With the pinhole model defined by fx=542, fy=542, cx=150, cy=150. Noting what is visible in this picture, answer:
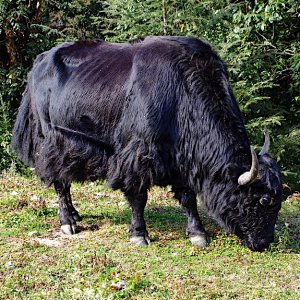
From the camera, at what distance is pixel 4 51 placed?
11898 millimetres

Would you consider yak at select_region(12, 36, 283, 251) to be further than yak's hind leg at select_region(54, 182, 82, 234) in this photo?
No

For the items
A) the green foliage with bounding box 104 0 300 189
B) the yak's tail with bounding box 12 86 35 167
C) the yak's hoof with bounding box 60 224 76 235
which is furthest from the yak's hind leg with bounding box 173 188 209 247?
the green foliage with bounding box 104 0 300 189

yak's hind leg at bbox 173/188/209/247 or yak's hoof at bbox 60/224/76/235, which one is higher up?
yak's hind leg at bbox 173/188/209/247

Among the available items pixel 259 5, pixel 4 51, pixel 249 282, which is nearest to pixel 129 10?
pixel 259 5

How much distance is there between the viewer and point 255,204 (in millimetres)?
4922

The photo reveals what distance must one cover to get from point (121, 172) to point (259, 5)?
486cm

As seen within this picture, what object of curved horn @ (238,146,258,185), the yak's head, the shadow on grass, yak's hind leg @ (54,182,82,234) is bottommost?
the shadow on grass

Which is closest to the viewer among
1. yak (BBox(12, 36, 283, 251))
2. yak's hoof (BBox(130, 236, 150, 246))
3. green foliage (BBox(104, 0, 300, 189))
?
yak (BBox(12, 36, 283, 251))

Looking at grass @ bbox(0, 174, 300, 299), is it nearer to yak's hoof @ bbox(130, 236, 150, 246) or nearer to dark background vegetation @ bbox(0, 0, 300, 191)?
yak's hoof @ bbox(130, 236, 150, 246)

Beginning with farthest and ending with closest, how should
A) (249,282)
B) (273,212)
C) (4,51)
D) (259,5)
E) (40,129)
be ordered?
(4,51) < (259,5) < (40,129) < (273,212) < (249,282)

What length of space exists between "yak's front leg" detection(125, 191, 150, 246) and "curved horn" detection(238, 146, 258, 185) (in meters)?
1.07

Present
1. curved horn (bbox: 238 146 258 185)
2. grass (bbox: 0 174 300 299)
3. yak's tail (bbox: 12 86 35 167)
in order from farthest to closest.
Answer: yak's tail (bbox: 12 86 35 167) → curved horn (bbox: 238 146 258 185) → grass (bbox: 0 174 300 299)

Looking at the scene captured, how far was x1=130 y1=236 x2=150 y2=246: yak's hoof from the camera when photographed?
5.36m

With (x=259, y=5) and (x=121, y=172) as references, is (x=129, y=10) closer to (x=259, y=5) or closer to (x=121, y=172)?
(x=259, y=5)
